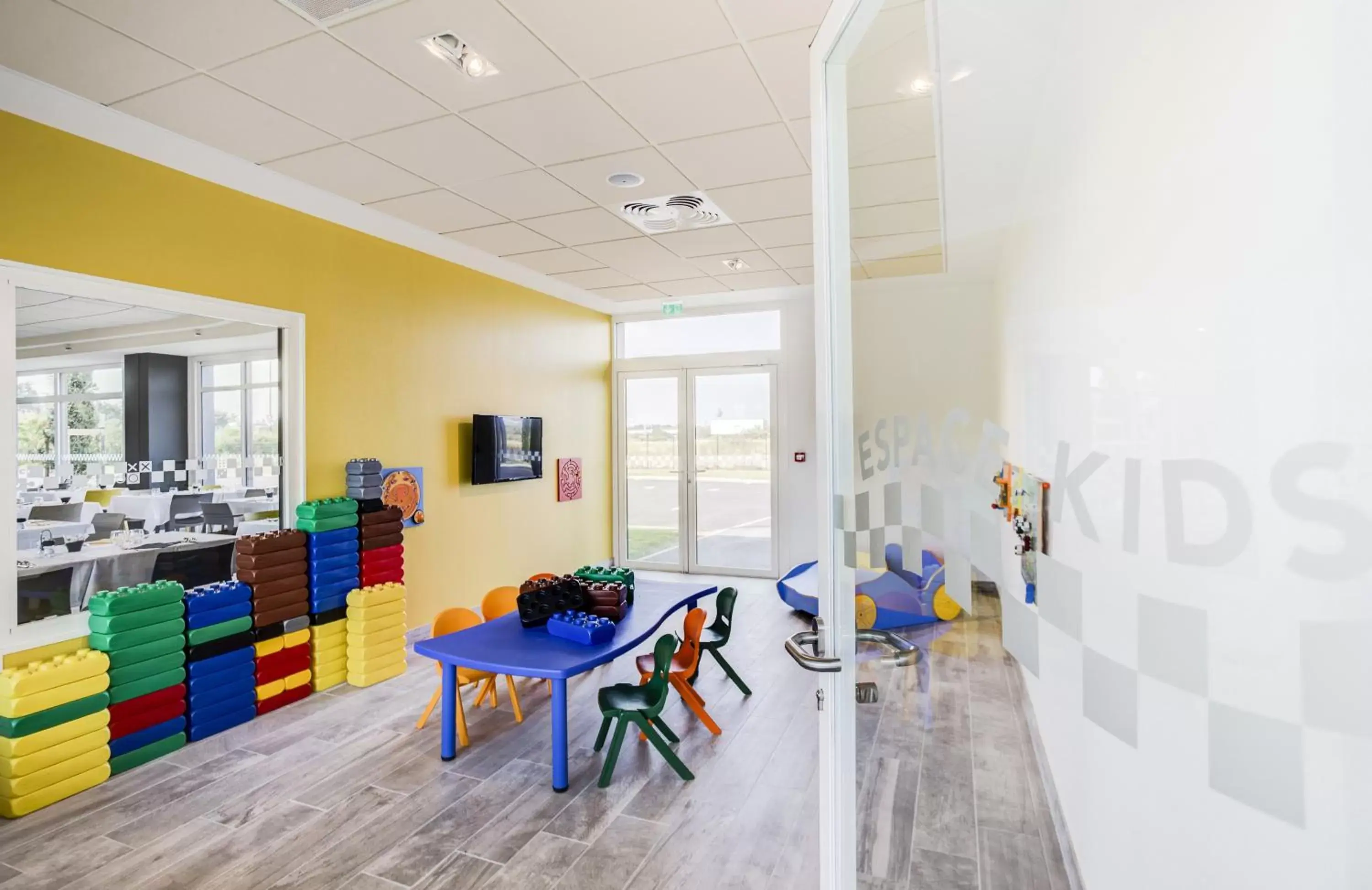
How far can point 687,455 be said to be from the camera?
784cm

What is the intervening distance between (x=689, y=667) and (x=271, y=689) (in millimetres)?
2427

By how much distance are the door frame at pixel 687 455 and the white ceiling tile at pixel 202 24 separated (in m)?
5.34

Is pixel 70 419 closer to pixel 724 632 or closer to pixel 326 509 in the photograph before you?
pixel 326 509

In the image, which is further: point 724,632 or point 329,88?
point 724,632

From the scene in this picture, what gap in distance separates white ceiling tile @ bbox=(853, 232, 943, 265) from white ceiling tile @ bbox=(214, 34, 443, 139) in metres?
2.58

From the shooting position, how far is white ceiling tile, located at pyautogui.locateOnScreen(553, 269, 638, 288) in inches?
255

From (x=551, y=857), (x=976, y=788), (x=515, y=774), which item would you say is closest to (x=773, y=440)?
(x=515, y=774)

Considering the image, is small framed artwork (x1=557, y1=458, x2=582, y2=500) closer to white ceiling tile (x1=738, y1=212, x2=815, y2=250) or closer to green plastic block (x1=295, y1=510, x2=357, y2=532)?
green plastic block (x1=295, y1=510, x2=357, y2=532)

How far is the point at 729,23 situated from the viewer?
2715mm

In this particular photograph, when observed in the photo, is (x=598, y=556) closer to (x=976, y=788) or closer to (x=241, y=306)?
(x=241, y=306)

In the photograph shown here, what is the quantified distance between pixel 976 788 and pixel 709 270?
596cm

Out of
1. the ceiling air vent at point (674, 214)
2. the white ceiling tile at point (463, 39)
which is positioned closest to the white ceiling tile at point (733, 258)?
the ceiling air vent at point (674, 214)

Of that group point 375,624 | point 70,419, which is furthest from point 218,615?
point 70,419

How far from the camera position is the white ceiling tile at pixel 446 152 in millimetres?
3584
